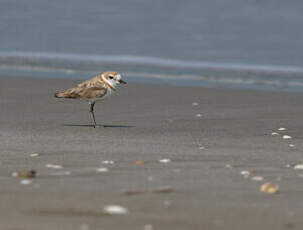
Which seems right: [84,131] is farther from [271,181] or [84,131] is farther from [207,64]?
[207,64]

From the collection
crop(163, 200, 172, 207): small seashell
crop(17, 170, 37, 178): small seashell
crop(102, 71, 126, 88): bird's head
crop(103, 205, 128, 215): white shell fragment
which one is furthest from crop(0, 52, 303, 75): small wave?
crop(103, 205, 128, 215): white shell fragment

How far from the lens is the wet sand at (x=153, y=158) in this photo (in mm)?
4223

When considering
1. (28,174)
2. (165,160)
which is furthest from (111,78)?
(28,174)

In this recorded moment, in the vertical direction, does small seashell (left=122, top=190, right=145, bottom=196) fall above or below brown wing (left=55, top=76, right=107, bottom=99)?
above

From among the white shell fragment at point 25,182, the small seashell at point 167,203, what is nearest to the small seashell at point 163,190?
the small seashell at point 167,203

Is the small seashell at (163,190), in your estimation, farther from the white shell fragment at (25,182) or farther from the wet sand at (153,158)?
the white shell fragment at (25,182)

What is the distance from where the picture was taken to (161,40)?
18.5 meters

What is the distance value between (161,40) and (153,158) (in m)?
12.3

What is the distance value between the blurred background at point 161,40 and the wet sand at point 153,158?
2898mm

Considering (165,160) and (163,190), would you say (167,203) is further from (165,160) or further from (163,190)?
(165,160)

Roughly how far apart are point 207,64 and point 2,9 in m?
8.24

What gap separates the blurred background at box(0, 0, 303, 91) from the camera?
48.8ft

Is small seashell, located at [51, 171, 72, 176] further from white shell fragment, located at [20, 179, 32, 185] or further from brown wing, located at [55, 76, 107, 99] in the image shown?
brown wing, located at [55, 76, 107, 99]

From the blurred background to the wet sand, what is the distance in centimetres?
290
